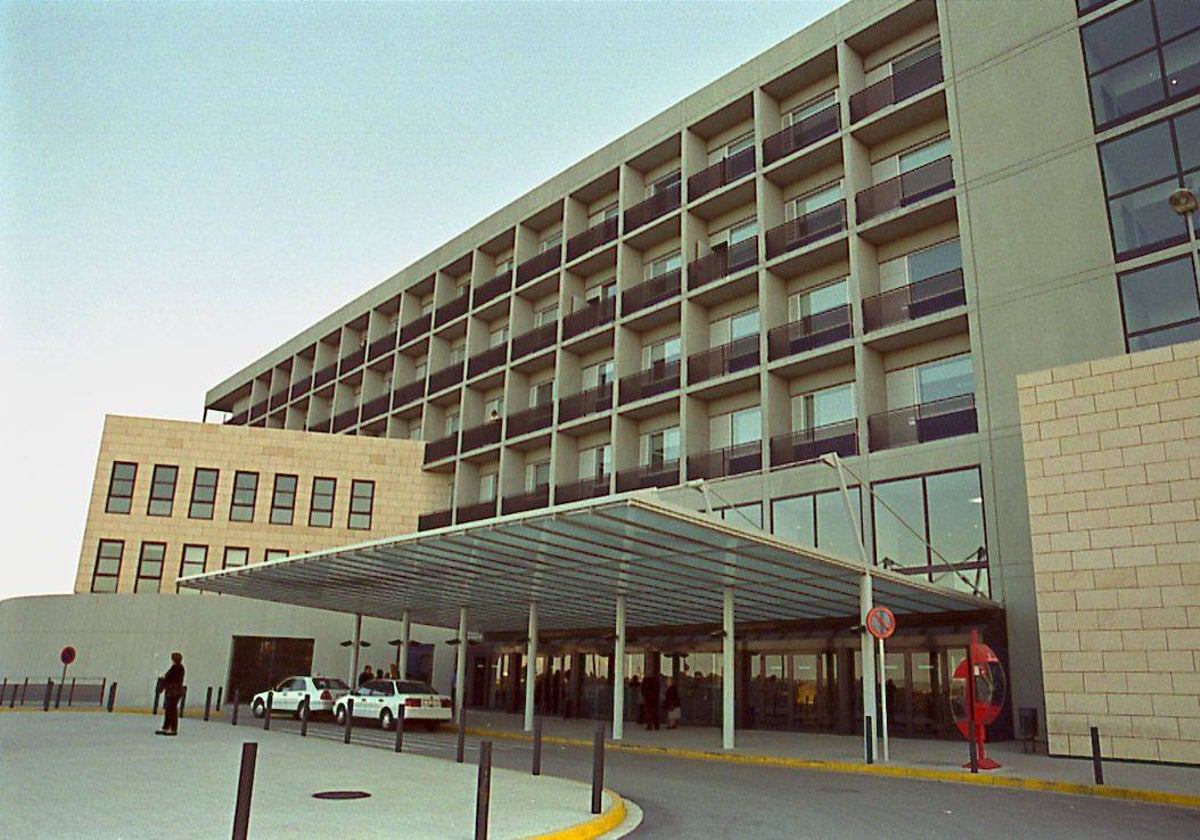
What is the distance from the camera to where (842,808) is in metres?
11.9

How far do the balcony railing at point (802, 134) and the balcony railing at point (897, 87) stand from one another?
2.71ft

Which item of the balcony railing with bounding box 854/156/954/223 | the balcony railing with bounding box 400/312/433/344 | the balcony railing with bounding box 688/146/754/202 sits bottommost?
the balcony railing with bounding box 854/156/954/223

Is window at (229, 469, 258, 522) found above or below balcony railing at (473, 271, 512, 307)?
below

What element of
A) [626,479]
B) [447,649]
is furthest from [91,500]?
[626,479]

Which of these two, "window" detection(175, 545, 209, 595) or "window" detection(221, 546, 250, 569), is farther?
"window" detection(221, 546, 250, 569)

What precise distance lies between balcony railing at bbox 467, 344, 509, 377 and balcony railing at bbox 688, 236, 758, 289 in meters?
11.5

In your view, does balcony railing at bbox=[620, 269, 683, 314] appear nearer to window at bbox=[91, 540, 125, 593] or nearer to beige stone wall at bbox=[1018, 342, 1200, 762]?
beige stone wall at bbox=[1018, 342, 1200, 762]

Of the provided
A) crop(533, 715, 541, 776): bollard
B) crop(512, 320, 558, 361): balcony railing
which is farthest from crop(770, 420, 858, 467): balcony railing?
crop(533, 715, 541, 776): bollard

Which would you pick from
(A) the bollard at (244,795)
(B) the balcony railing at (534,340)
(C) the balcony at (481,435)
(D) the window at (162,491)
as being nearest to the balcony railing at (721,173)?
(B) the balcony railing at (534,340)

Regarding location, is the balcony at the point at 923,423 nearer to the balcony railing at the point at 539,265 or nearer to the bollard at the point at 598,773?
the bollard at the point at 598,773

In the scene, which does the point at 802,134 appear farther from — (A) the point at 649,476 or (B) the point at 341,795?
(B) the point at 341,795

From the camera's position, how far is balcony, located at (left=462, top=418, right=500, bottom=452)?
136 ft

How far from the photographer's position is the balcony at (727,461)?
Answer: 30.3 meters

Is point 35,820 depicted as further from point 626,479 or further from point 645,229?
point 645,229
